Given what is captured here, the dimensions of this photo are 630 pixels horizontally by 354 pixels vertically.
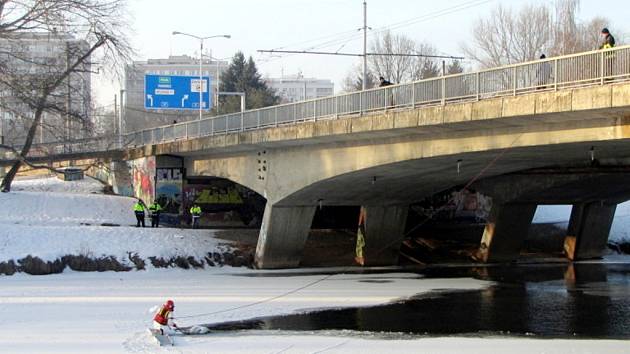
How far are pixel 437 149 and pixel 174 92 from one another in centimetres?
2787

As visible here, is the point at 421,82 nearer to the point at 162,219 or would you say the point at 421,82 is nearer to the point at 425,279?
the point at 425,279

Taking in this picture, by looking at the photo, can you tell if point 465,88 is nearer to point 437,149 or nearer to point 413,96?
point 413,96

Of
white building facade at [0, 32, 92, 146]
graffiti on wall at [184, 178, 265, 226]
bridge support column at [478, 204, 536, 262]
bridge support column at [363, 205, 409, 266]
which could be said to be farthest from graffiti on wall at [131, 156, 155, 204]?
bridge support column at [478, 204, 536, 262]

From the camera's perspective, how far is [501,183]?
41688 mm

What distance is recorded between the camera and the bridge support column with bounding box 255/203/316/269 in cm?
3681

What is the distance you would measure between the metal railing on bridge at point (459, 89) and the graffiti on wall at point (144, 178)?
27.8 feet

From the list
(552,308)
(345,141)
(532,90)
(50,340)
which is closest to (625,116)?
(532,90)

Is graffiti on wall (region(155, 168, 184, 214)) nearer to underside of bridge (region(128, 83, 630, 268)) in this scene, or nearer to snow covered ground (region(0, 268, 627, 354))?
underside of bridge (region(128, 83, 630, 268))

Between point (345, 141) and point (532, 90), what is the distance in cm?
1053

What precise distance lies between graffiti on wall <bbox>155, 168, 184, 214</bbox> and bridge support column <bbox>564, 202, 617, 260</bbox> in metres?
23.6

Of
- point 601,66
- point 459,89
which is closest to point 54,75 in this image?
point 459,89

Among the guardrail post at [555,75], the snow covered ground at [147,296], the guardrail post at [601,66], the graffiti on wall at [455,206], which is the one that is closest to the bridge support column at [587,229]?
the graffiti on wall at [455,206]

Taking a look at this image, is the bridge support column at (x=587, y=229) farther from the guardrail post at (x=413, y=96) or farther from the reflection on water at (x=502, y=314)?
the guardrail post at (x=413, y=96)

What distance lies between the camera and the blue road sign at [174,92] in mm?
49969
